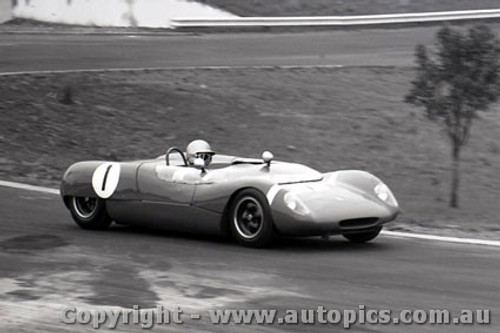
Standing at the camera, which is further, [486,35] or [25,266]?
[486,35]

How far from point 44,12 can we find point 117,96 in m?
16.4

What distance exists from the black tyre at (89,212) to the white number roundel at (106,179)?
119mm

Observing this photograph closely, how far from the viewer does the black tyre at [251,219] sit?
31.7ft

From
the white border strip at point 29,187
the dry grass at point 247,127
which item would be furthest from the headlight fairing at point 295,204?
the white border strip at point 29,187

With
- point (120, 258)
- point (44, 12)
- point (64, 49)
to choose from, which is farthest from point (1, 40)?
point (120, 258)

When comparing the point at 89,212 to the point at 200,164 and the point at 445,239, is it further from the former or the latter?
the point at 445,239

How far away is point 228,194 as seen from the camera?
32.7 ft

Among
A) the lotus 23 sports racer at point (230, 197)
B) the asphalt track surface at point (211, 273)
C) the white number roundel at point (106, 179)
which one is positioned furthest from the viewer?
A: the white number roundel at point (106, 179)

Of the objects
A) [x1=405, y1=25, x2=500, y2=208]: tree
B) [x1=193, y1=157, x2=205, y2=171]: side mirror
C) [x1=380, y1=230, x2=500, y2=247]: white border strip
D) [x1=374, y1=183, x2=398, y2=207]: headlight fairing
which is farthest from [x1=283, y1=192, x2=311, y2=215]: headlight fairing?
[x1=405, y1=25, x2=500, y2=208]: tree

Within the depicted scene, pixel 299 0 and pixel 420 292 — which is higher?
pixel 299 0

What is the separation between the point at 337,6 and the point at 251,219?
2998 centimetres

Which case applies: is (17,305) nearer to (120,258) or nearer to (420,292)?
(120,258)

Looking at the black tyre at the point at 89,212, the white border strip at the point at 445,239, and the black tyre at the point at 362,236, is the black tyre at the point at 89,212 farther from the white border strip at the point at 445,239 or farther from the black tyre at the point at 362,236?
the white border strip at the point at 445,239

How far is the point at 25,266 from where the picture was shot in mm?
8938
